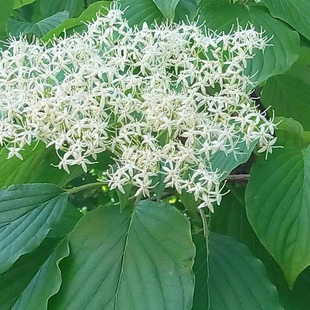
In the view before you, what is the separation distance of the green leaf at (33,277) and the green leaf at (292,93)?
546 mm

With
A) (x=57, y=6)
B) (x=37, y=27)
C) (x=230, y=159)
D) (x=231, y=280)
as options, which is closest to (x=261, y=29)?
(x=230, y=159)

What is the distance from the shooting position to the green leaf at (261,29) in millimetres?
801

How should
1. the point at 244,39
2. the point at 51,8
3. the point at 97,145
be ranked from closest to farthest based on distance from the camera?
the point at 97,145
the point at 244,39
the point at 51,8

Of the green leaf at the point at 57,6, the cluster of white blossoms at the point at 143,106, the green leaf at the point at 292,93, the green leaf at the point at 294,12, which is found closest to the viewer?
the cluster of white blossoms at the point at 143,106

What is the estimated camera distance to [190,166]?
62 centimetres

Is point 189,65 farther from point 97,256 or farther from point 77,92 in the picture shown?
point 97,256

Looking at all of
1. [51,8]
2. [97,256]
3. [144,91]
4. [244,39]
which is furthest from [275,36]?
[51,8]

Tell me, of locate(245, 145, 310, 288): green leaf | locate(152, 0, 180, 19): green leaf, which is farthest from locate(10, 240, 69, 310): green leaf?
locate(152, 0, 180, 19): green leaf

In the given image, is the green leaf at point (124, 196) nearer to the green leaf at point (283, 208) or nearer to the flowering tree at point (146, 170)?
the flowering tree at point (146, 170)

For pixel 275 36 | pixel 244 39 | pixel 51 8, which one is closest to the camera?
pixel 244 39

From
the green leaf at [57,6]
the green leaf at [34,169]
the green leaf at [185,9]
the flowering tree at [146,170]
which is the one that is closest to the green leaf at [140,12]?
the green leaf at [185,9]

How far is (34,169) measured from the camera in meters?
0.81

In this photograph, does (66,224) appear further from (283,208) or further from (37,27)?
(37,27)

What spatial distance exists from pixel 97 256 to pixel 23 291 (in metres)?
0.12
